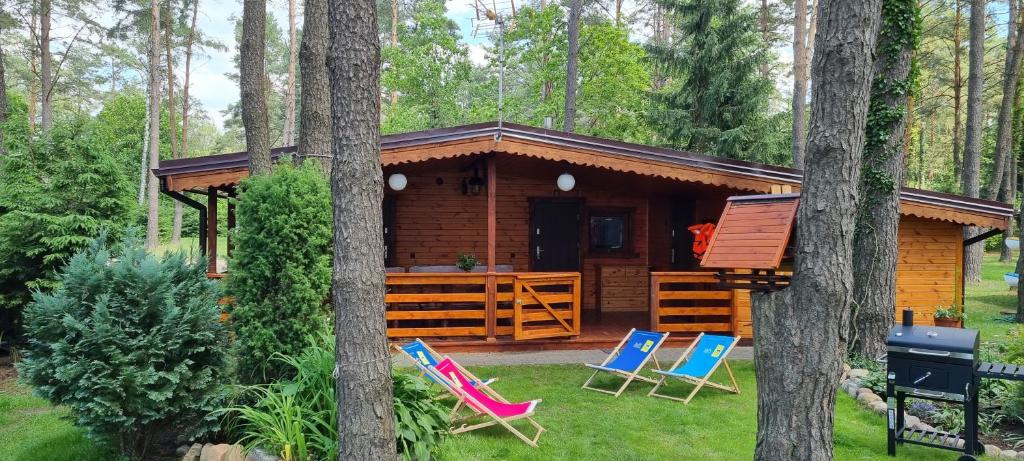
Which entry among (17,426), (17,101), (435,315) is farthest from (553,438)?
(17,101)

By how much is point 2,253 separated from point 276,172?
16.8 ft

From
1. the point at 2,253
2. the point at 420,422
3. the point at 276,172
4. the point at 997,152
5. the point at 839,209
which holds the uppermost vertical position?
the point at 997,152

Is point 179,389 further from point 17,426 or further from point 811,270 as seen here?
point 811,270

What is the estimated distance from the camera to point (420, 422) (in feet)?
12.3

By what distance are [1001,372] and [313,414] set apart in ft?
13.9

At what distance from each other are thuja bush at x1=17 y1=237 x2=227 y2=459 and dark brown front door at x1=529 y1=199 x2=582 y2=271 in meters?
6.40

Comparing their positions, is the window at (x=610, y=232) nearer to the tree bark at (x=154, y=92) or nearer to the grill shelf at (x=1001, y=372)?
the grill shelf at (x=1001, y=372)

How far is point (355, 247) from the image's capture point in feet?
10.6

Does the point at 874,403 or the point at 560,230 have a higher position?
the point at 560,230

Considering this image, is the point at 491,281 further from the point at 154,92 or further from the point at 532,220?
the point at 154,92

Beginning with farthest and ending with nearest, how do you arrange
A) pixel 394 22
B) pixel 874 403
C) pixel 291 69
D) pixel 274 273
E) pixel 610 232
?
pixel 394 22
pixel 291 69
pixel 610 232
pixel 874 403
pixel 274 273

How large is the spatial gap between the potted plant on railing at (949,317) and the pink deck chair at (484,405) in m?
6.38

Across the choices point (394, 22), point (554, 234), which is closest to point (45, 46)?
point (394, 22)

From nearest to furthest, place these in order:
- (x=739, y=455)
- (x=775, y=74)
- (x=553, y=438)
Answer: (x=739, y=455)
(x=553, y=438)
(x=775, y=74)
